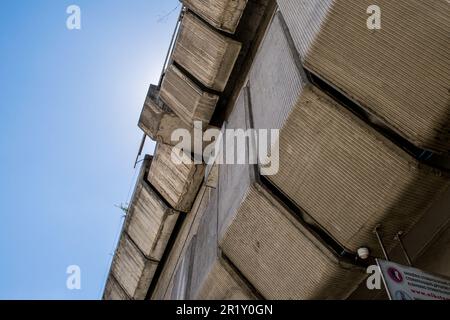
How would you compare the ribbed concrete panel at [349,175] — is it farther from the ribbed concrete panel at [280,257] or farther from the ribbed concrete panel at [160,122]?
the ribbed concrete panel at [160,122]

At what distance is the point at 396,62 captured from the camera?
1.90 meters

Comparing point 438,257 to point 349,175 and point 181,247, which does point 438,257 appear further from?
point 181,247

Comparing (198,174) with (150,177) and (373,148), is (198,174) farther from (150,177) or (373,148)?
(373,148)

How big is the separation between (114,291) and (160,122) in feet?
14.4

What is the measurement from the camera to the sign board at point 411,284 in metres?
1.69

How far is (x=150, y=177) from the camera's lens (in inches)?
235

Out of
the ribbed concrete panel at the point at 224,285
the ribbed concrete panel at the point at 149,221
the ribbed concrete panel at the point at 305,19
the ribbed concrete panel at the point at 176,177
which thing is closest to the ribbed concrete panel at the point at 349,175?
the ribbed concrete panel at the point at 305,19

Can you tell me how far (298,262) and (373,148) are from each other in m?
0.97

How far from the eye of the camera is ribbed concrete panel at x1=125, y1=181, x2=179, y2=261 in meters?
5.78

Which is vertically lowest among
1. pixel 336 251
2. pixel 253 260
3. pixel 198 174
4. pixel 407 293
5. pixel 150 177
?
pixel 150 177

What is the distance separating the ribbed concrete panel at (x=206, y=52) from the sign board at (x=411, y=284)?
2.91 metres

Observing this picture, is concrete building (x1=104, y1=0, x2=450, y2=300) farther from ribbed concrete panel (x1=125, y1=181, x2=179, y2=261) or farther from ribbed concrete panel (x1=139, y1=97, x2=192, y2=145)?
ribbed concrete panel (x1=125, y1=181, x2=179, y2=261)

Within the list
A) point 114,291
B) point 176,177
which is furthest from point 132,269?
point 176,177
